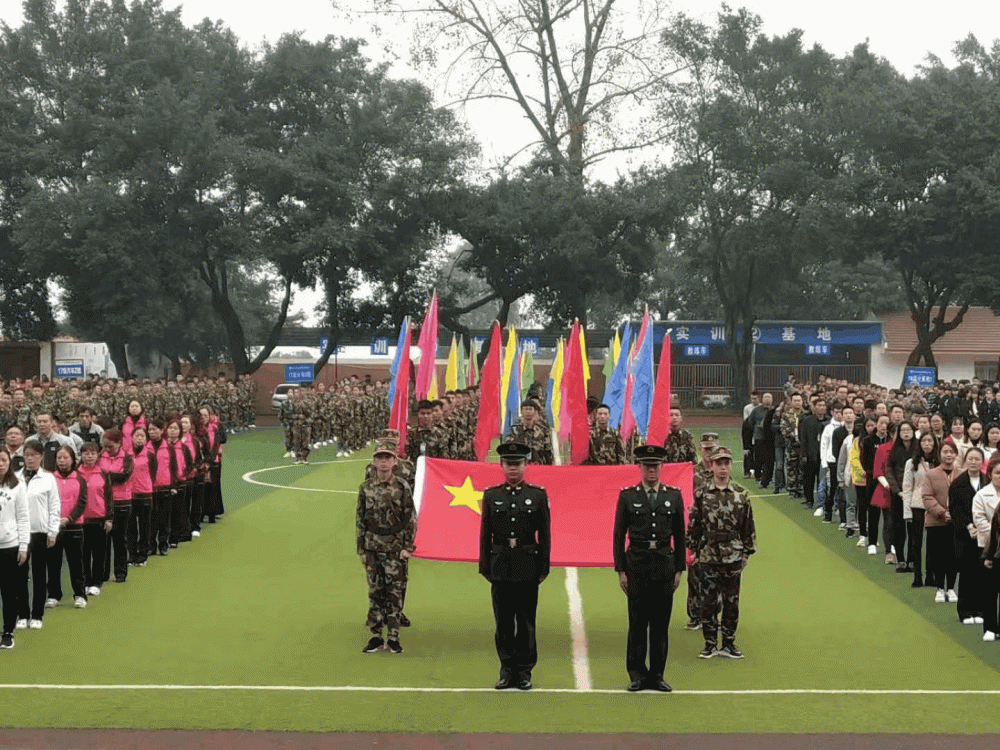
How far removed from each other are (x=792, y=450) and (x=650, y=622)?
597 inches

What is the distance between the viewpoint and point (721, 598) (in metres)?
11.5

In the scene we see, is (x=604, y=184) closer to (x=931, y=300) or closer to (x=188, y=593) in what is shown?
(x=931, y=300)

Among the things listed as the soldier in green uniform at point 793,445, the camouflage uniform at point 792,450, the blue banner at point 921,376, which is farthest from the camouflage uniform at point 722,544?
the blue banner at point 921,376

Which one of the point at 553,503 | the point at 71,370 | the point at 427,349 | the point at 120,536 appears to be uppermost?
the point at 427,349

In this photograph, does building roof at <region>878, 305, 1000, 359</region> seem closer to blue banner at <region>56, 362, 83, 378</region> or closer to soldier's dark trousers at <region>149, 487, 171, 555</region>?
blue banner at <region>56, 362, 83, 378</region>

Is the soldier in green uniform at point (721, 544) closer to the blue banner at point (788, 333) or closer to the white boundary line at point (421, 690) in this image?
the white boundary line at point (421, 690)

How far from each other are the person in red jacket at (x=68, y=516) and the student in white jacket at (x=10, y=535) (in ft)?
5.30

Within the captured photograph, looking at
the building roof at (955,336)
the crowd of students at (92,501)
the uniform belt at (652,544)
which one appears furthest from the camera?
the building roof at (955,336)

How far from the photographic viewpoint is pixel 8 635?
11.7 meters

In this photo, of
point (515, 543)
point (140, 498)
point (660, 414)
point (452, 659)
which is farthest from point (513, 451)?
point (140, 498)

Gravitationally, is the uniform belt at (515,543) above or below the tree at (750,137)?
below

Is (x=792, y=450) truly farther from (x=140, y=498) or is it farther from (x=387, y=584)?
(x=387, y=584)

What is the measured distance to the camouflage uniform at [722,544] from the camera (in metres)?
A: 11.4

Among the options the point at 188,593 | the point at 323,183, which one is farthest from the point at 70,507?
the point at 323,183
